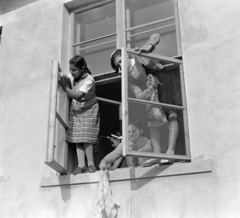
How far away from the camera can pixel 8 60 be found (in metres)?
5.58

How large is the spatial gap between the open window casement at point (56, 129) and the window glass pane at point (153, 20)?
1.20 metres

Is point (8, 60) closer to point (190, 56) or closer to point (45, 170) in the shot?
point (45, 170)

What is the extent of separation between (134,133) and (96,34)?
2051 mm

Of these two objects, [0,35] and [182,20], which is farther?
[0,35]

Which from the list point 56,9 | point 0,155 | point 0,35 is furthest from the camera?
point 0,35

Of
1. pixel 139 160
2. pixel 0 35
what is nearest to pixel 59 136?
pixel 139 160

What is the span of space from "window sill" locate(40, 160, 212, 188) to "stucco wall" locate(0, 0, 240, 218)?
0.05m

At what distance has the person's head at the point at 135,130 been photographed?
12.5 ft

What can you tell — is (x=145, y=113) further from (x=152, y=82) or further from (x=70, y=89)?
(x=70, y=89)

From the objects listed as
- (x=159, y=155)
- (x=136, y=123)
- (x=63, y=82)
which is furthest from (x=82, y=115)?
(x=159, y=155)

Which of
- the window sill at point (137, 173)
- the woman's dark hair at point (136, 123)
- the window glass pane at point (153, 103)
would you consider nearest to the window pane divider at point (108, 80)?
the window glass pane at point (153, 103)

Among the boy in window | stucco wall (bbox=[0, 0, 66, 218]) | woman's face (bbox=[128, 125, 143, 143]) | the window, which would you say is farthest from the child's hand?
stucco wall (bbox=[0, 0, 66, 218])

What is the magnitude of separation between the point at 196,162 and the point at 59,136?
166 centimetres

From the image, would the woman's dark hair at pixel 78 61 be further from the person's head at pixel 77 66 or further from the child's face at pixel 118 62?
the child's face at pixel 118 62
